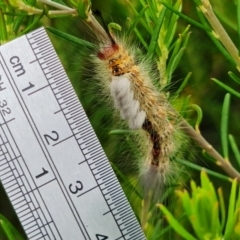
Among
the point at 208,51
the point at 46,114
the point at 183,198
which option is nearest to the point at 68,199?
the point at 46,114

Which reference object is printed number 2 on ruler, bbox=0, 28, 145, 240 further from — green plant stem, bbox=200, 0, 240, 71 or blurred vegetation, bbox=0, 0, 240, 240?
green plant stem, bbox=200, 0, 240, 71

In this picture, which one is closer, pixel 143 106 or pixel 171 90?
pixel 143 106

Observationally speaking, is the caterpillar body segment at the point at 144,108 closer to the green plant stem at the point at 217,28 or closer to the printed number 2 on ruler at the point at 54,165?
the printed number 2 on ruler at the point at 54,165

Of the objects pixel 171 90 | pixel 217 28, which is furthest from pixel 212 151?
pixel 171 90

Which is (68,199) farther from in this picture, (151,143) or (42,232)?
(151,143)

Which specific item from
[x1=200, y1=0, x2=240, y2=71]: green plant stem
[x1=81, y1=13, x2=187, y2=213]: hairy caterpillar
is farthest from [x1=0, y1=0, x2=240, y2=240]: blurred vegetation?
[x1=200, y1=0, x2=240, y2=71]: green plant stem

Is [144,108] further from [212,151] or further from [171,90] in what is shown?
[171,90]

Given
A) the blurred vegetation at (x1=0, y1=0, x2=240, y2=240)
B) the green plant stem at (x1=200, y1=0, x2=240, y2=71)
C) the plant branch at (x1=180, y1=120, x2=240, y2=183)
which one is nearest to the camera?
the green plant stem at (x1=200, y1=0, x2=240, y2=71)

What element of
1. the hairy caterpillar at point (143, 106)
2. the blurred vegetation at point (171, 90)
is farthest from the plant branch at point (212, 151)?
the blurred vegetation at point (171, 90)

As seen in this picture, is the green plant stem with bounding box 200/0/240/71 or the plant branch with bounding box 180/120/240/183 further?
the plant branch with bounding box 180/120/240/183
